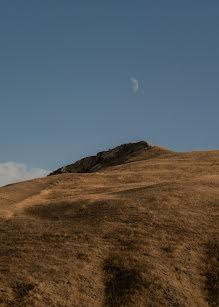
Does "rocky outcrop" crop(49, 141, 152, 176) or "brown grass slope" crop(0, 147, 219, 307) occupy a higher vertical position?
"rocky outcrop" crop(49, 141, 152, 176)

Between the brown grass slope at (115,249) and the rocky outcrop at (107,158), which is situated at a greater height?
the rocky outcrop at (107,158)

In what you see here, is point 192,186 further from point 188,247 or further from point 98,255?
point 98,255

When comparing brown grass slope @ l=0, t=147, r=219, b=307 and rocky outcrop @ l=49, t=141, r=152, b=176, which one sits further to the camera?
rocky outcrop @ l=49, t=141, r=152, b=176

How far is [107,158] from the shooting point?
84000 mm

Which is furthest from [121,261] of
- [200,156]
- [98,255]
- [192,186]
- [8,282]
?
[200,156]

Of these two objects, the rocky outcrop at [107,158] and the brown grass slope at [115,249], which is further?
the rocky outcrop at [107,158]

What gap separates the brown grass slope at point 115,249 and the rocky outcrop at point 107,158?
4468 centimetres

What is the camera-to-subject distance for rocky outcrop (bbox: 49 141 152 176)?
3199 inches

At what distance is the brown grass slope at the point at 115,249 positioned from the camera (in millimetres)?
19875

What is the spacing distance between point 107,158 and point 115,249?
60.4 meters

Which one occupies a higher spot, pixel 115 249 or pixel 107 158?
pixel 107 158

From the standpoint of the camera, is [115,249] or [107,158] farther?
[107,158]

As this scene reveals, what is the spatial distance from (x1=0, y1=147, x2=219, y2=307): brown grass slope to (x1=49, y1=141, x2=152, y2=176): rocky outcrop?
4468 cm

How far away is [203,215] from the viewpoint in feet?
92.3
